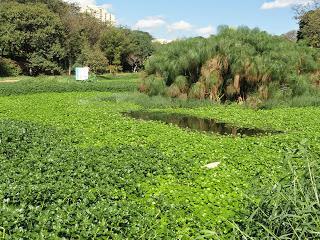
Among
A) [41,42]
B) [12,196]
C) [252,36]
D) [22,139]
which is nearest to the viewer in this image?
[12,196]

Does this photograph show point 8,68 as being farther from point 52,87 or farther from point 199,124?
point 199,124

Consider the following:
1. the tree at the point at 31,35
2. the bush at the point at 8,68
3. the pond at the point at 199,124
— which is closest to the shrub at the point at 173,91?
the pond at the point at 199,124

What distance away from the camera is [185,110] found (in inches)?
803

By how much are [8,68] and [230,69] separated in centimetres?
2862

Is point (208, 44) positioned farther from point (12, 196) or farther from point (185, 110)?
point (12, 196)

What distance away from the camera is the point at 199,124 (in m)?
17.0

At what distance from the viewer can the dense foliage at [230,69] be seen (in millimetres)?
22219

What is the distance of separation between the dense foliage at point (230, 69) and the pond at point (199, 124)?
371 centimetres

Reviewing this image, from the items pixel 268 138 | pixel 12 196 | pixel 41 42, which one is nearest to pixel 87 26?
pixel 41 42

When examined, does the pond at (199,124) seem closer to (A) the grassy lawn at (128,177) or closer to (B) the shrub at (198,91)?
(A) the grassy lawn at (128,177)

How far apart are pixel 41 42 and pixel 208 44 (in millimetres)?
25242

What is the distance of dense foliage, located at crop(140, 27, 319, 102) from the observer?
22.2m

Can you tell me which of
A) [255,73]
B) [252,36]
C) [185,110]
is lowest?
[185,110]

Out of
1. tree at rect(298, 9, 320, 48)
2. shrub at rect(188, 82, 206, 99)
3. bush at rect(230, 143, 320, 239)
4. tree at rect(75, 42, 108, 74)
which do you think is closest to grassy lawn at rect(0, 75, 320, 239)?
bush at rect(230, 143, 320, 239)
